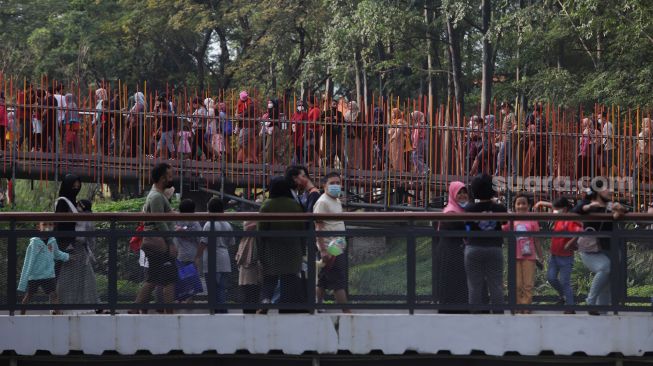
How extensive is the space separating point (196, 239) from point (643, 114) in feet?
65.2

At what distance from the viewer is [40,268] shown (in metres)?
15.0

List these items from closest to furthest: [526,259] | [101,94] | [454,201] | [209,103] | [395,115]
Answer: [526,259], [454,201], [101,94], [209,103], [395,115]

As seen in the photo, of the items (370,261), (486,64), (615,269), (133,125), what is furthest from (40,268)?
(486,64)

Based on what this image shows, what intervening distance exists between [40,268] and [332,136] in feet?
38.7

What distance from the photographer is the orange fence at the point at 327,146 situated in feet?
83.6

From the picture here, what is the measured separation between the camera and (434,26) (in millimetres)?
43312

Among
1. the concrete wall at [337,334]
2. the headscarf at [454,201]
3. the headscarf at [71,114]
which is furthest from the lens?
the headscarf at [71,114]

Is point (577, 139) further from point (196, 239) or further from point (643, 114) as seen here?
point (196, 239)

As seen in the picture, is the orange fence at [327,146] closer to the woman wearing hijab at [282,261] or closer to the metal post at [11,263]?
the metal post at [11,263]

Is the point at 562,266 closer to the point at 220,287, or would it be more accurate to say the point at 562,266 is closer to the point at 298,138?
the point at 220,287

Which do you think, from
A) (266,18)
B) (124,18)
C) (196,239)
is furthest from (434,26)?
(196,239)

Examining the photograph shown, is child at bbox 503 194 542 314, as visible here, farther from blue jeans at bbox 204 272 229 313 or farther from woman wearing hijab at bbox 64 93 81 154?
woman wearing hijab at bbox 64 93 81 154

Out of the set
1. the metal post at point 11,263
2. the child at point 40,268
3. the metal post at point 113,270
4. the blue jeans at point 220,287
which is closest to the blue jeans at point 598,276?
the blue jeans at point 220,287

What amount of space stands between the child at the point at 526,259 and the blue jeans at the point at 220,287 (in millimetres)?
2887
